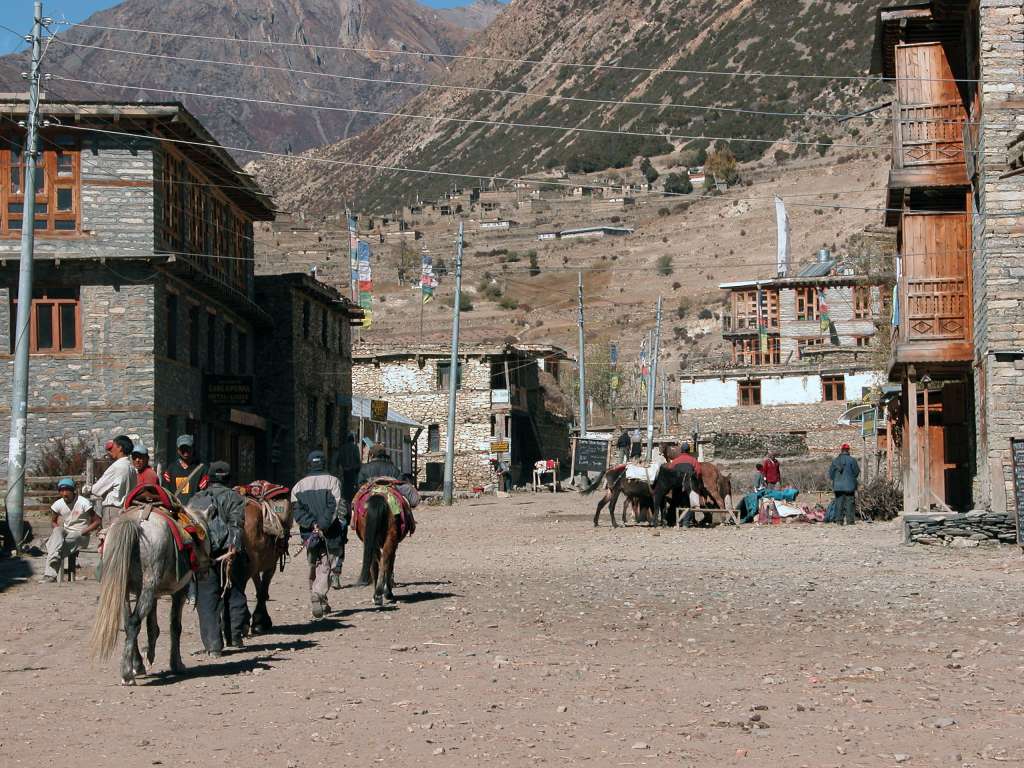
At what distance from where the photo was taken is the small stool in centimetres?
2170

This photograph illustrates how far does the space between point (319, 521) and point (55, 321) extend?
77.6 feet

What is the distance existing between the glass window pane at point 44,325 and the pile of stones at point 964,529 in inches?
884

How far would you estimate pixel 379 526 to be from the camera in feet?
58.1

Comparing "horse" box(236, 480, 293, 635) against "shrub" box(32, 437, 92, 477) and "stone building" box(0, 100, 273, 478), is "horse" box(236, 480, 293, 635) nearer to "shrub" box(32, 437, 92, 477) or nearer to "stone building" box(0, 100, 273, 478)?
"shrub" box(32, 437, 92, 477)

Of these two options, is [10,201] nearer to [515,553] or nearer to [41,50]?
[41,50]

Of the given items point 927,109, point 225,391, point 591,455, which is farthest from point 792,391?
point 927,109

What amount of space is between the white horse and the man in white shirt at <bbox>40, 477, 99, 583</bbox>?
9.10 m

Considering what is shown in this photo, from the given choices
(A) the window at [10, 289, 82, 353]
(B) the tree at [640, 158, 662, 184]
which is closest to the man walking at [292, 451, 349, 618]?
(A) the window at [10, 289, 82, 353]

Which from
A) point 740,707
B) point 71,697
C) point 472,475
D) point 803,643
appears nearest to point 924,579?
point 803,643

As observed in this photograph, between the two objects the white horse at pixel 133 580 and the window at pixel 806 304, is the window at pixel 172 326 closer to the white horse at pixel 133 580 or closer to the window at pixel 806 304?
the white horse at pixel 133 580

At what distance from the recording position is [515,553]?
89.8ft

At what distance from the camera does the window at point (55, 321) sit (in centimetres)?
3859

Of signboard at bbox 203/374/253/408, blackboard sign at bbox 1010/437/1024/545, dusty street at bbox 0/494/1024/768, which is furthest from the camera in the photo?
signboard at bbox 203/374/253/408

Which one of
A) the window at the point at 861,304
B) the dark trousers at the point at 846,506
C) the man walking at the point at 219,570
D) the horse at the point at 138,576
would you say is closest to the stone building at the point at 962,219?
the dark trousers at the point at 846,506
